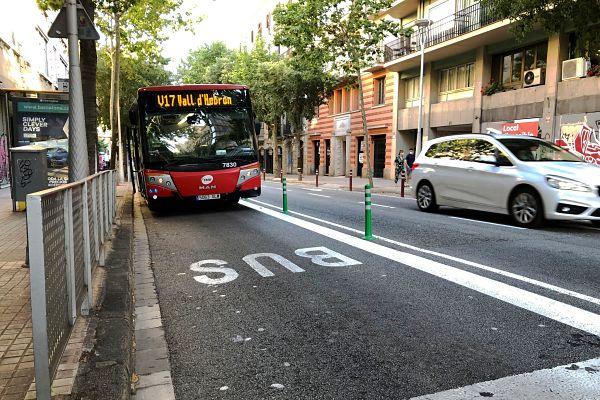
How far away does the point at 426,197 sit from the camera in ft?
41.0

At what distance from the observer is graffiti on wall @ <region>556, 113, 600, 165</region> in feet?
56.0

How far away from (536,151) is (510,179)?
94 centimetres

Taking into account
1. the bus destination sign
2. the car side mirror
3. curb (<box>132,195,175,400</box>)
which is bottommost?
curb (<box>132,195,175,400</box>)

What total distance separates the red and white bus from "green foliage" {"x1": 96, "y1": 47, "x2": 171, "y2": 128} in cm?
2165

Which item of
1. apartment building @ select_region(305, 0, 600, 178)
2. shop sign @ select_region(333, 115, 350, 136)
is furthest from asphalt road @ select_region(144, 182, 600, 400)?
shop sign @ select_region(333, 115, 350, 136)

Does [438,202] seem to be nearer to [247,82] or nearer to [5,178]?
[5,178]

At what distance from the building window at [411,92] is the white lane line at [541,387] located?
83.4 feet

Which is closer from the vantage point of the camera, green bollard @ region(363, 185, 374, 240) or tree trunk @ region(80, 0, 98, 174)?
green bollard @ region(363, 185, 374, 240)

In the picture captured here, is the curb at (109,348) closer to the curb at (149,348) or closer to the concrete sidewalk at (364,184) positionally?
the curb at (149,348)

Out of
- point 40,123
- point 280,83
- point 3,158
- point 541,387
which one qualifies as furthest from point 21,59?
point 541,387

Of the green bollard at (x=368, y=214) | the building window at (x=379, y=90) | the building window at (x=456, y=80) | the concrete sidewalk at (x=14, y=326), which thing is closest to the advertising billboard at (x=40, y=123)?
the concrete sidewalk at (x=14, y=326)

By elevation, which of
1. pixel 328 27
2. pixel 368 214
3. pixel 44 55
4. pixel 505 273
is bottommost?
pixel 505 273

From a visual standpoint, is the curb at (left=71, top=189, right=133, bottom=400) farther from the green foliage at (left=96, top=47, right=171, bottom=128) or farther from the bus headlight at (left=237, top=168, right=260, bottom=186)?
the green foliage at (left=96, top=47, right=171, bottom=128)

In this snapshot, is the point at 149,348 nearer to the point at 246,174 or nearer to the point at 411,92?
the point at 246,174
